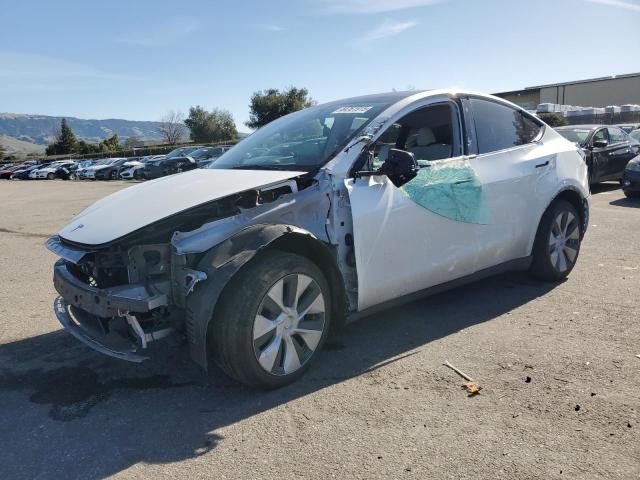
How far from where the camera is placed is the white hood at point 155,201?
122 inches

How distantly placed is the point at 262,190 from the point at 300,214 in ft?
0.92

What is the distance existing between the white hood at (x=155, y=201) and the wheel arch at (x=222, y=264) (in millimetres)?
336

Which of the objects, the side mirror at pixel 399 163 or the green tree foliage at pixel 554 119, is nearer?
the side mirror at pixel 399 163

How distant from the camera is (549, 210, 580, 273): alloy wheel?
4952 millimetres

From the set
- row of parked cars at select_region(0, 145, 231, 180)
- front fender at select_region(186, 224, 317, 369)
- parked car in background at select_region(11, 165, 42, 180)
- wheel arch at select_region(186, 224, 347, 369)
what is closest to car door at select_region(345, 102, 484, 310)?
wheel arch at select_region(186, 224, 347, 369)

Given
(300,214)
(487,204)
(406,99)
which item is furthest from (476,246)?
(300,214)

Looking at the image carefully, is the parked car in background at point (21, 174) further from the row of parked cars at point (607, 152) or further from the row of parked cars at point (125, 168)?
the row of parked cars at point (607, 152)

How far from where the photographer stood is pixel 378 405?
3.03 m

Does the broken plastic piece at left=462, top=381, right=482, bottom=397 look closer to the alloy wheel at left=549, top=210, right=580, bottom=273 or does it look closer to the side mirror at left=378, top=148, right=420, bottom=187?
the side mirror at left=378, top=148, right=420, bottom=187

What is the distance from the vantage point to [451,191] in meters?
3.99

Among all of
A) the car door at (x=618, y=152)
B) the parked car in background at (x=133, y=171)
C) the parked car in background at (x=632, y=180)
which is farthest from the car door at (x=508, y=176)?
the parked car in background at (x=133, y=171)

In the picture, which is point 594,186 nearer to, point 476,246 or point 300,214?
point 476,246

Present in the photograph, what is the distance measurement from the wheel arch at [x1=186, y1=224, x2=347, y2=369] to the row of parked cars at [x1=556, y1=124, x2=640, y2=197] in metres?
10.1

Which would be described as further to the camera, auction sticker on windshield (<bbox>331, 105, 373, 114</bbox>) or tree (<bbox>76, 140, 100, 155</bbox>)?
tree (<bbox>76, 140, 100, 155</bbox>)
